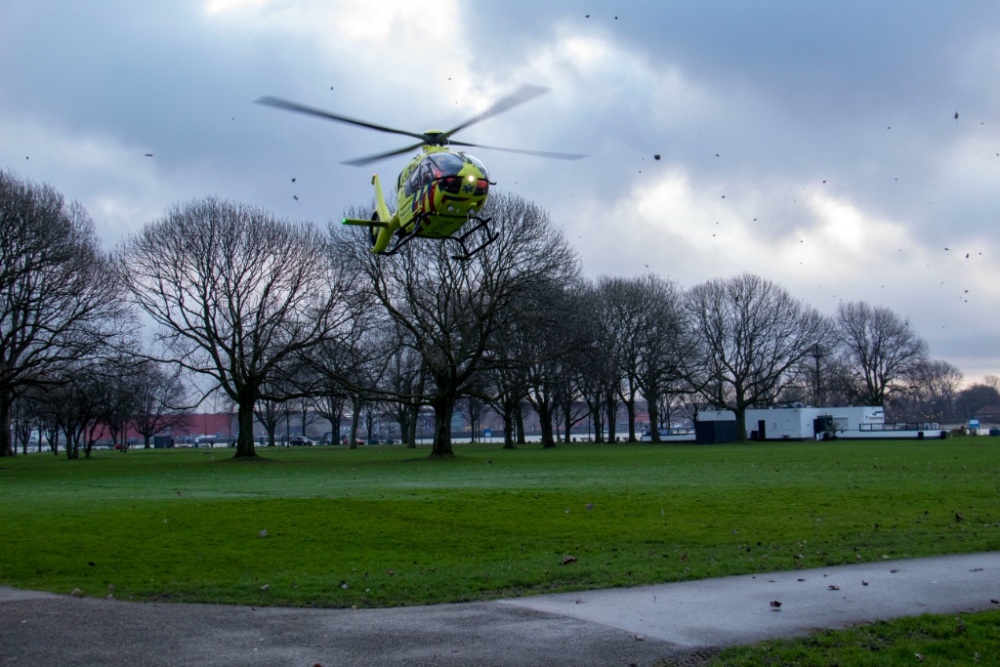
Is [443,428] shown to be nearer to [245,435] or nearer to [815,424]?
[245,435]

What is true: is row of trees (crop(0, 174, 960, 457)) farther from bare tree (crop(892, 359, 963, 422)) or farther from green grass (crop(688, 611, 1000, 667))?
bare tree (crop(892, 359, 963, 422))

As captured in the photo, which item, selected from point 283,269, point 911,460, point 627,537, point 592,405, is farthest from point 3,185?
point 592,405

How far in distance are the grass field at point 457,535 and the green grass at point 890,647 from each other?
121 inches

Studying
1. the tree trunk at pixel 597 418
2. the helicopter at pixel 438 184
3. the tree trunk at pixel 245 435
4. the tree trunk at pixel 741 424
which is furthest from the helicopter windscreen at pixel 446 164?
the tree trunk at pixel 597 418

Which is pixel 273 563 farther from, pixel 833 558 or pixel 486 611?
pixel 833 558

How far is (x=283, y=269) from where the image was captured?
43.6 meters

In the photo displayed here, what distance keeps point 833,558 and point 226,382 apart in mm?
37578

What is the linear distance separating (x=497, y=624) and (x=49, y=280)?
39.5 metres

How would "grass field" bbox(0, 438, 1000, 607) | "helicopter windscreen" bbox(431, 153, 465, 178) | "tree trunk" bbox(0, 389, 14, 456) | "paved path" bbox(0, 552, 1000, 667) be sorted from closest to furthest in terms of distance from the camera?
"paved path" bbox(0, 552, 1000, 667) < "grass field" bbox(0, 438, 1000, 607) < "helicopter windscreen" bbox(431, 153, 465, 178) < "tree trunk" bbox(0, 389, 14, 456)

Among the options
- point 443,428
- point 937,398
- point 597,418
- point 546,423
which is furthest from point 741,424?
point 937,398

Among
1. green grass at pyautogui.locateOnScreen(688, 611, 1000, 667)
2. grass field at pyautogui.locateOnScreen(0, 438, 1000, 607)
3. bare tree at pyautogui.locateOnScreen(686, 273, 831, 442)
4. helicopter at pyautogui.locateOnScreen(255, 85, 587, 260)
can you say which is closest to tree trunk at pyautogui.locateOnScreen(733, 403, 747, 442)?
bare tree at pyautogui.locateOnScreen(686, 273, 831, 442)

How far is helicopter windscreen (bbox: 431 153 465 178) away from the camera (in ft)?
56.7

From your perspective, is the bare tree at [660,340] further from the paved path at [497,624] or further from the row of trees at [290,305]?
the paved path at [497,624]

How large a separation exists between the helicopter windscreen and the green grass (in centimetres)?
1269
